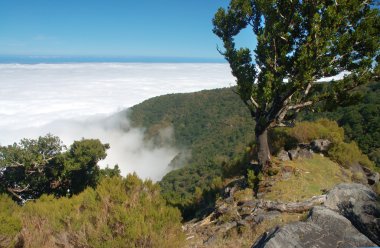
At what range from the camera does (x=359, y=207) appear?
29.3ft

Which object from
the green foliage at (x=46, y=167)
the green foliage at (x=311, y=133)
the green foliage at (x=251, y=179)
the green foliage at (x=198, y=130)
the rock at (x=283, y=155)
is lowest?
the green foliage at (x=198, y=130)

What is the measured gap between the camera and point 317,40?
44.7 ft

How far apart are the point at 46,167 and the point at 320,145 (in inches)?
912

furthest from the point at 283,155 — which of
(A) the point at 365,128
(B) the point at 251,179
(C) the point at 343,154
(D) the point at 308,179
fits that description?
(A) the point at 365,128

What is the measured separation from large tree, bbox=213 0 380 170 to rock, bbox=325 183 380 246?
4.98 meters

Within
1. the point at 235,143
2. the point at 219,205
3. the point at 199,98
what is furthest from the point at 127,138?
the point at 219,205

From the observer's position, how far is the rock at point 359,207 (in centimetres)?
816

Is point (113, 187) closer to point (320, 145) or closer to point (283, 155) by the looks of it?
point (283, 155)

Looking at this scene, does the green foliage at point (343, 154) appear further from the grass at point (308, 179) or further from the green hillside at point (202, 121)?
the green hillside at point (202, 121)

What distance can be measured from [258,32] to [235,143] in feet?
225

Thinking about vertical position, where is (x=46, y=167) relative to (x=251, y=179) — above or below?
below

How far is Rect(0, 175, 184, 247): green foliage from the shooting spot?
391 inches

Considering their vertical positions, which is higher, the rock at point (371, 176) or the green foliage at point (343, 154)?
the green foliage at point (343, 154)

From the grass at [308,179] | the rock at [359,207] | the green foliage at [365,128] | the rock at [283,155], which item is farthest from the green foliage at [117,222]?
the green foliage at [365,128]
